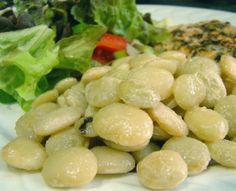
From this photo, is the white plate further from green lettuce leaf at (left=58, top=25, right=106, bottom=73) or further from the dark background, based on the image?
the dark background

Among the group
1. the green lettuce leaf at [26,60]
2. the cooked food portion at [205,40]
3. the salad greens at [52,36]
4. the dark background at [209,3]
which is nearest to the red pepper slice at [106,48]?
the salad greens at [52,36]

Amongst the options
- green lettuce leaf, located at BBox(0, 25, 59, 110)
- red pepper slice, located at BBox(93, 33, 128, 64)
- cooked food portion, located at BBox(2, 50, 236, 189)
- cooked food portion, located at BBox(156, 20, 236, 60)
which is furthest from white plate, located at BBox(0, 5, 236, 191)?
red pepper slice, located at BBox(93, 33, 128, 64)

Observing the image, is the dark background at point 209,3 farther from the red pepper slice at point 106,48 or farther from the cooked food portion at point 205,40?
the red pepper slice at point 106,48

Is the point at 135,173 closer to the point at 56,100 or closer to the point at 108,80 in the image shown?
the point at 108,80

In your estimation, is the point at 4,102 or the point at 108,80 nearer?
the point at 108,80

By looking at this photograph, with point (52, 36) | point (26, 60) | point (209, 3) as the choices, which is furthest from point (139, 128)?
point (209, 3)

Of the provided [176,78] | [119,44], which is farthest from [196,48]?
[176,78]
